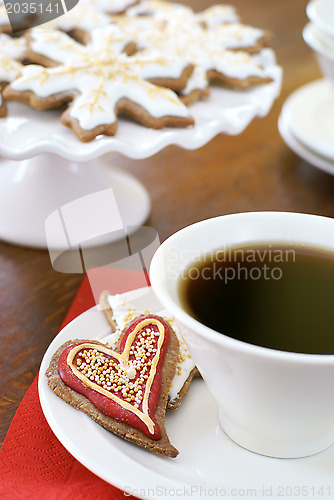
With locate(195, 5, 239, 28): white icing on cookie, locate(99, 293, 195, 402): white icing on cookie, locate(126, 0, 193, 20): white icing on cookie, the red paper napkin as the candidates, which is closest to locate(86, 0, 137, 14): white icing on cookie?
locate(126, 0, 193, 20): white icing on cookie

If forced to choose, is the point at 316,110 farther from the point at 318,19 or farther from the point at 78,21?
the point at 78,21

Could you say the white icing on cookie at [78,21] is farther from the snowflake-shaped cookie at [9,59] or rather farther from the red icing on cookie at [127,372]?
the red icing on cookie at [127,372]

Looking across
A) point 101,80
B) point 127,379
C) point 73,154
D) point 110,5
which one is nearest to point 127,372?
point 127,379

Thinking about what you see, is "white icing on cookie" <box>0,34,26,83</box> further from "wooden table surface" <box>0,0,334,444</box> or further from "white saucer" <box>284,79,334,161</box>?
"white saucer" <box>284,79,334,161</box>

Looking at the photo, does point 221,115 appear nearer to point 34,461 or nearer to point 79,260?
point 79,260

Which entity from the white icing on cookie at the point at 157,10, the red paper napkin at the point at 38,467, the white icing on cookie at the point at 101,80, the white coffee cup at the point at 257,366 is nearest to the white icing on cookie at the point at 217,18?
the white icing on cookie at the point at 157,10
